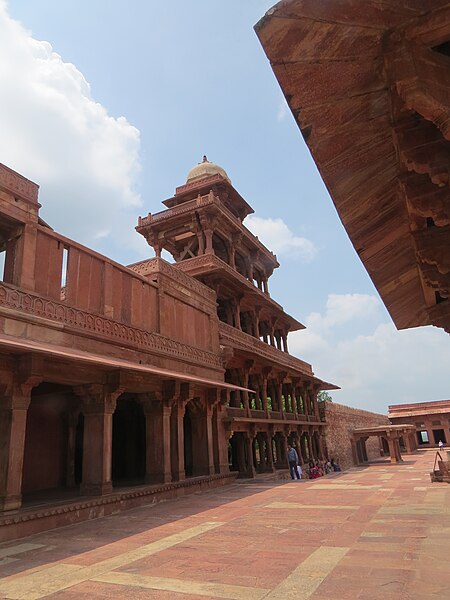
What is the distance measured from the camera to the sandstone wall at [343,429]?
28981 mm

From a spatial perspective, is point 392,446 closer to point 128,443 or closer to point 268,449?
point 268,449

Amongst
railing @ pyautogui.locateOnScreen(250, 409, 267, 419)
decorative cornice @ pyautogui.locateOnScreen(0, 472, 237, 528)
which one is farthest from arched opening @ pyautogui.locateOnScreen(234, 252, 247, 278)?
decorative cornice @ pyautogui.locateOnScreen(0, 472, 237, 528)

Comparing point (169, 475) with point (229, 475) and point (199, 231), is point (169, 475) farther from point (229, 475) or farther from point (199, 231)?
point (199, 231)

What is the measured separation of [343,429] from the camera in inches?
1260

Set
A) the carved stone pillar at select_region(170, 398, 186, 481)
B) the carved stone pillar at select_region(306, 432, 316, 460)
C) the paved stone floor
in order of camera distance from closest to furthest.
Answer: the paved stone floor < the carved stone pillar at select_region(170, 398, 186, 481) < the carved stone pillar at select_region(306, 432, 316, 460)

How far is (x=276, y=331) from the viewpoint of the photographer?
28.5 m

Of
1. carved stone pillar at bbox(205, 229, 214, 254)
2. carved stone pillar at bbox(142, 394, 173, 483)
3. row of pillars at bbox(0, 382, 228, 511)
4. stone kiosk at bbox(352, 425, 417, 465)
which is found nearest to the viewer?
row of pillars at bbox(0, 382, 228, 511)

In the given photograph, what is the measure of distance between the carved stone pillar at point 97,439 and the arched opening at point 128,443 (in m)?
5.94

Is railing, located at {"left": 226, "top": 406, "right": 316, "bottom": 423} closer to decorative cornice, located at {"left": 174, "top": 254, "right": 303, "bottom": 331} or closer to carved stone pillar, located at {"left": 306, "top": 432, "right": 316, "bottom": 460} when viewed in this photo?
carved stone pillar, located at {"left": 306, "top": 432, "right": 316, "bottom": 460}

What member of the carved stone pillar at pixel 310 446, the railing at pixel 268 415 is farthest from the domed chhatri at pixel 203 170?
the carved stone pillar at pixel 310 446

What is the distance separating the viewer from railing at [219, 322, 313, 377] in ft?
55.7

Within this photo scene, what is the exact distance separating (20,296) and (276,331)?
22.1 meters

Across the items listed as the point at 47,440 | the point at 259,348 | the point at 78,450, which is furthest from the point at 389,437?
the point at 47,440

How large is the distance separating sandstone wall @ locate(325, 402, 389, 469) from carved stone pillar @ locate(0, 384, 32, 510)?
24264 mm
